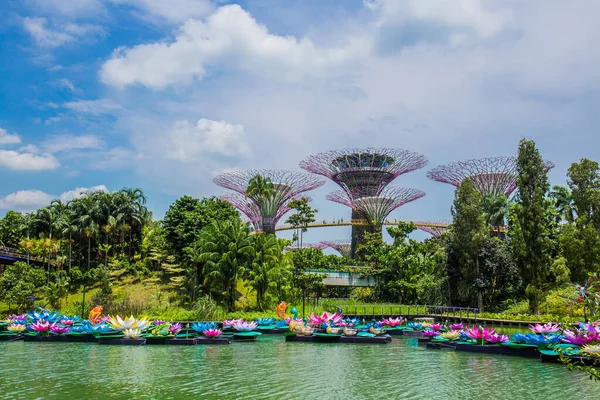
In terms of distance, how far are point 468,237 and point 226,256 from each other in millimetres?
14844

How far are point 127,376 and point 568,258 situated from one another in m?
25.7

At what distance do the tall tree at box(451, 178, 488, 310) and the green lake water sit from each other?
16199 mm

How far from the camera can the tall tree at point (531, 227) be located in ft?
92.5

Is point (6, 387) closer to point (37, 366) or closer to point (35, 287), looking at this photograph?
point (37, 366)

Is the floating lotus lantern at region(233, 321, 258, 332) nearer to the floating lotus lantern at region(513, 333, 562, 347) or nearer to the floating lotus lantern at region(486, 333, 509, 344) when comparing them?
the floating lotus lantern at region(486, 333, 509, 344)

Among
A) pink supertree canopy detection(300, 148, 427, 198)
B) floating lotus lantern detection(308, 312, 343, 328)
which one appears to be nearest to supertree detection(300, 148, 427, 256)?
pink supertree canopy detection(300, 148, 427, 198)

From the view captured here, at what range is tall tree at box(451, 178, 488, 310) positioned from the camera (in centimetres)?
3219

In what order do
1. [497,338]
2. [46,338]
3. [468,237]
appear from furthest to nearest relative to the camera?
[468,237], [46,338], [497,338]

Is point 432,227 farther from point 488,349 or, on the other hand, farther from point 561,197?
point 488,349

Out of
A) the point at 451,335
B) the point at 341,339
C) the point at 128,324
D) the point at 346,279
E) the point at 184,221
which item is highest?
the point at 184,221

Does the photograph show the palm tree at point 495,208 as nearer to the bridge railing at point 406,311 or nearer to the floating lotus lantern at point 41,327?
the bridge railing at point 406,311

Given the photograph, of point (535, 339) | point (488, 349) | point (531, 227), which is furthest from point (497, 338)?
point (531, 227)

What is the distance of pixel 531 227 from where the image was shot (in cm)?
2883

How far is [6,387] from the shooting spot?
10445mm
